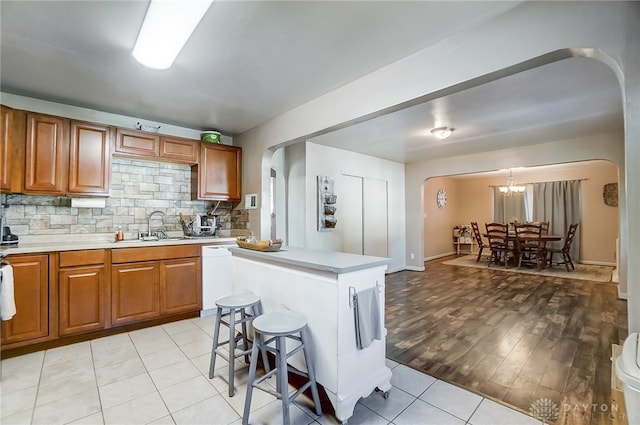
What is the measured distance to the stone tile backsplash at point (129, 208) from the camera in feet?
9.58

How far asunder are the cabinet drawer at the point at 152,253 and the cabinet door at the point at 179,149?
3.62 ft

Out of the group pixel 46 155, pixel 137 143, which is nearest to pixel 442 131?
pixel 137 143

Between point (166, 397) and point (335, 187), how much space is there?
3.57 meters

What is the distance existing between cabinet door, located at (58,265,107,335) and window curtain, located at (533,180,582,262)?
9395 mm

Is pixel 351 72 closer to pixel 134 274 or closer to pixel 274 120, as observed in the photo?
pixel 274 120

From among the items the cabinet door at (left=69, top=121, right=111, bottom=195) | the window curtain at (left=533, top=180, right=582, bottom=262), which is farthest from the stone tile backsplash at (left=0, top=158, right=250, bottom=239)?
the window curtain at (left=533, top=180, right=582, bottom=262)

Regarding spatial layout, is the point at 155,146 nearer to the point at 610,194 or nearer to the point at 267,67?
the point at 267,67

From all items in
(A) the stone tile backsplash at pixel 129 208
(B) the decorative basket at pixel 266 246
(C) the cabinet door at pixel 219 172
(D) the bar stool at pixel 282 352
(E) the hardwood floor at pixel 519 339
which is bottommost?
(E) the hardwood floor at pixel 519 339

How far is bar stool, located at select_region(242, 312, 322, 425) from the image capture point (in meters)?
1.59

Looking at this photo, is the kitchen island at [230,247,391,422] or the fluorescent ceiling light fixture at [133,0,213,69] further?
the kitchen island at [230,247,391,422]

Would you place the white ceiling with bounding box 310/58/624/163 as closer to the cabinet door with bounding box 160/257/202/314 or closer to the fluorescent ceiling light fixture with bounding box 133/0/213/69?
the fluorescent ceiling light fixture with bounding box 133/0/213/69

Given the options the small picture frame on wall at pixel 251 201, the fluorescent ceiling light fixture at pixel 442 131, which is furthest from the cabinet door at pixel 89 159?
the fluorescent ceiling light fixture at pixel 442 131

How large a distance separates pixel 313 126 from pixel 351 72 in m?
0.69

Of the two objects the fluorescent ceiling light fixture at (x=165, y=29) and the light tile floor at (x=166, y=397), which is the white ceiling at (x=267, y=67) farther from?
the light tile floor at (x=166, y=397)
